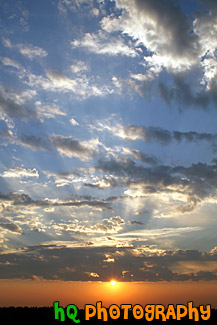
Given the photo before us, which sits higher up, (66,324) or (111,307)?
(111,307)

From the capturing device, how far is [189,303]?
204 ft

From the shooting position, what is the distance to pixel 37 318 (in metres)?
86.5

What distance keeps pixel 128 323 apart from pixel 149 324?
22.2 ft

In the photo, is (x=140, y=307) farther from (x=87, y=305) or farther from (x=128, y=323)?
(x=128, y=323)

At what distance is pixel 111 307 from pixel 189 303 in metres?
19.5

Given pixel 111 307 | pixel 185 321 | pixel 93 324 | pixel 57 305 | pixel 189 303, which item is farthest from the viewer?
pixel 185 321

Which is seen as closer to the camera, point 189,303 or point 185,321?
point 189,303

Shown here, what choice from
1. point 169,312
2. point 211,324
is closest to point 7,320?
point 169,312

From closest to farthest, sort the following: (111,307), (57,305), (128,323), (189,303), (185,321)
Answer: (189,303) < (111,307) < (57,305) < (128,323) < (185,321)

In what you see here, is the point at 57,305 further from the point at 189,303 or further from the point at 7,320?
the point at 189,303

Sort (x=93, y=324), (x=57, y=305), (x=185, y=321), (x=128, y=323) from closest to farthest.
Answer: (x=57, y=305) → (x=93, y=324) → (x=128, y=323) → (x=185, y=321)

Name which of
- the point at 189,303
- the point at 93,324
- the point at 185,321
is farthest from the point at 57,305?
the point at 185,321

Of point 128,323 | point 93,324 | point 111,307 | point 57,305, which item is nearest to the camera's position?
point 111,307

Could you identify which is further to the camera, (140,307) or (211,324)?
(211,324)
